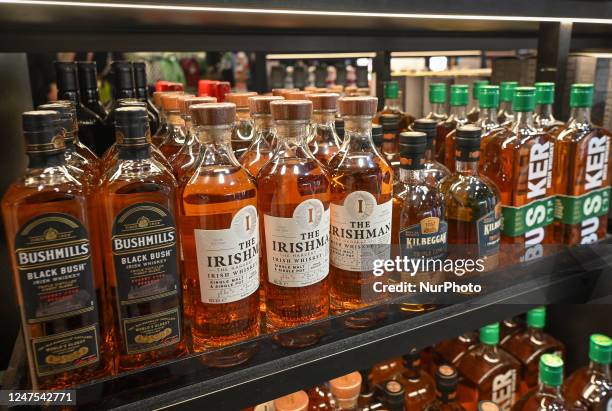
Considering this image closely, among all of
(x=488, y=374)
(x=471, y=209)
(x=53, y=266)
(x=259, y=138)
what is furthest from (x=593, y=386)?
(x=53, y=266)

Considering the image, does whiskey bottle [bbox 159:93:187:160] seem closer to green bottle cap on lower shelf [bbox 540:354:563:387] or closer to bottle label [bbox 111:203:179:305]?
bottle label [bbox 111:203:179:305]

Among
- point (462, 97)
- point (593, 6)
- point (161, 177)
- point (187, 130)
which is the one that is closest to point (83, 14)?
point (187, 130)

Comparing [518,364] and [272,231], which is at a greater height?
[272,231]

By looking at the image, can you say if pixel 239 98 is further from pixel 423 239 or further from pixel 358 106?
pixel 423 239

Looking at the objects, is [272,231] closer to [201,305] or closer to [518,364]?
[201,305]

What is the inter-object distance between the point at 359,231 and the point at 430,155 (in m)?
0.38

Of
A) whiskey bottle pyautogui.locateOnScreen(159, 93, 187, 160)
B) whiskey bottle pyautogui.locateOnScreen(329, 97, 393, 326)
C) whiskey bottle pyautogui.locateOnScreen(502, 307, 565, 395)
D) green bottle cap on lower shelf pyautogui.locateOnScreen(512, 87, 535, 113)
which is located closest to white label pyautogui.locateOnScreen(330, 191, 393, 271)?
whiskey bottle pyautogui.locateOnScreen(329, 97, 393, 326)

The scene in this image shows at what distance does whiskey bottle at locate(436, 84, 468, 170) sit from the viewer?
141cm

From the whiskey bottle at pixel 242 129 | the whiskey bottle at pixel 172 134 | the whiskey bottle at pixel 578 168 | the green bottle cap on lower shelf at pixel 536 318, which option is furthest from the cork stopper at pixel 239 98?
the green bottle cap on lower shelf at pixel 536 318

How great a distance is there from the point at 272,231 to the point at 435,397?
887 millimetres

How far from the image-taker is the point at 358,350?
87cm

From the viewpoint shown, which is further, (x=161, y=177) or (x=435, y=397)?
(x=435, y=397)

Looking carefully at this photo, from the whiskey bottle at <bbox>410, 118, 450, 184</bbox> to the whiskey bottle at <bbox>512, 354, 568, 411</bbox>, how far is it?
0.52 metres

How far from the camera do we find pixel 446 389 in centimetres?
132
